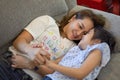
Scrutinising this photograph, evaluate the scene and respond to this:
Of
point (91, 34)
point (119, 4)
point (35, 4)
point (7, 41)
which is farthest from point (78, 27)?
point (119, 4)

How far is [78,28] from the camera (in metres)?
1.46

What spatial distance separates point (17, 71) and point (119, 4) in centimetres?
140

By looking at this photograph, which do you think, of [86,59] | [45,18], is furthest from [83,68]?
[45,18]

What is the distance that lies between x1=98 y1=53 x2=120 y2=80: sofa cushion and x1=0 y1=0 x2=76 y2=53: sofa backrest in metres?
0.54

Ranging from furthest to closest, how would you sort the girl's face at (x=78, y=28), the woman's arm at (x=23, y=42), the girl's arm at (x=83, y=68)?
the girl's face at (x=78, y=28), the woman's arm at (x=23, y=42), the girl's arm at (x=83, y=68)

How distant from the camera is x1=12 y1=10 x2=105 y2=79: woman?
53.2 inches

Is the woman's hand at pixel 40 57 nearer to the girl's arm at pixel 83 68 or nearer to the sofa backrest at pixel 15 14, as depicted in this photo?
the girl's arm at pixel 83 68

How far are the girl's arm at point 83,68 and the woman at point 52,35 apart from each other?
122 millimetres

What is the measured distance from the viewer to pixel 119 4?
90.9 inches

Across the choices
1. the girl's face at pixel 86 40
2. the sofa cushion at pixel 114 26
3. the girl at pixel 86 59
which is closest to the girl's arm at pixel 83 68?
the girl at pixel 86 59

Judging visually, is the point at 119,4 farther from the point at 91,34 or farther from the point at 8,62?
the point at 8,62

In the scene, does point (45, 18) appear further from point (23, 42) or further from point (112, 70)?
point (112, 70)

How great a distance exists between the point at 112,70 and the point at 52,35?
43 cm

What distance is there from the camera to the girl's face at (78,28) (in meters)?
1.46
